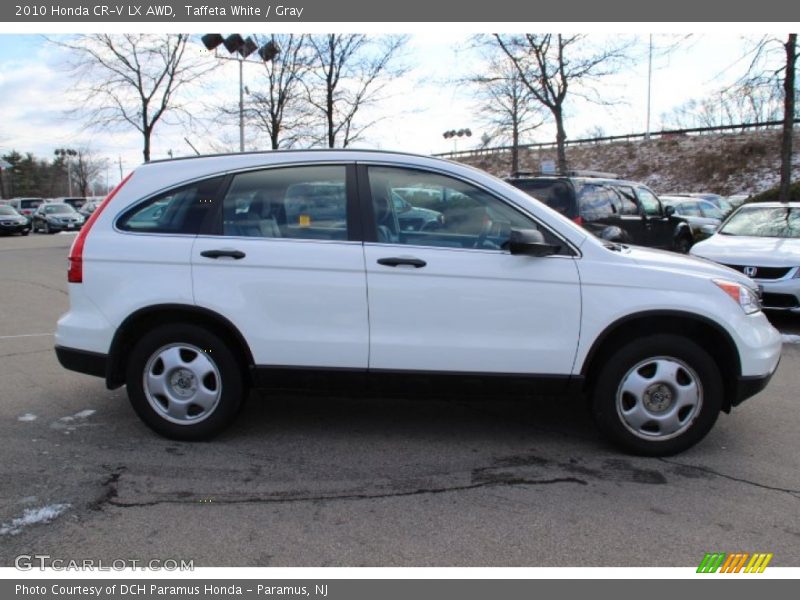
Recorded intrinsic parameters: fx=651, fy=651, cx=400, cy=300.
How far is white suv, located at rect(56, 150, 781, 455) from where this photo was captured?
3881 mm

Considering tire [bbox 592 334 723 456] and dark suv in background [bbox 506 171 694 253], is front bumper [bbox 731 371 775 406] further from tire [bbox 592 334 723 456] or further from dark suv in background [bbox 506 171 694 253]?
dark suv in background [bbox 506 171 694 253]

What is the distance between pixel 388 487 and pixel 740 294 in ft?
7.98

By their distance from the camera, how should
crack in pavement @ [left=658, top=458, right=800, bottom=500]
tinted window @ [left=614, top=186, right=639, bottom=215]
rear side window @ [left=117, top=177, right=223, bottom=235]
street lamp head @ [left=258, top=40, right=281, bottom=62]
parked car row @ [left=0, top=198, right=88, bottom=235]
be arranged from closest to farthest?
crack in pavement @ [left=658, top=458, right=800, bottom=500], rear side window @ [left=117, top=177, right=223, bottom=235], tinted window @ [left=614, top=186, right=639, bottom=215], street lamp head @ [left=258, top=40, right=281, bottom=62], parked car row @ [left=0, top=198, right=88, bottom=235]

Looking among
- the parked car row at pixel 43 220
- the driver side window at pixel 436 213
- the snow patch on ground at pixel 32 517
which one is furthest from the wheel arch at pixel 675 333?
the parked car row at pixel 43 220

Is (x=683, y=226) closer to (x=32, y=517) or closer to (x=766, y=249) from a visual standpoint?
(x=766, y=249)

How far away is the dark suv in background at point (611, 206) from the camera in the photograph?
924 cm

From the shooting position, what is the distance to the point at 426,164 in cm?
409

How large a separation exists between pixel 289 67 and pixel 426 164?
15.8m

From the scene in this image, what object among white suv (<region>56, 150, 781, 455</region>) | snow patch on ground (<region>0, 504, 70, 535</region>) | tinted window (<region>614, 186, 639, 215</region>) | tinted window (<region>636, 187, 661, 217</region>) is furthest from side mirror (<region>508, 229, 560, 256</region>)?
tinted window (<region>636, 187, 661, 217</region>)

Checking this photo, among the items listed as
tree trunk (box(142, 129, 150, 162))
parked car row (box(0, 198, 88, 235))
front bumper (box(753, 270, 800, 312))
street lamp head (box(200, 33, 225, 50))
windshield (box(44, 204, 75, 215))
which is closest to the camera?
front bumper (box(753, 270, 800, 312))

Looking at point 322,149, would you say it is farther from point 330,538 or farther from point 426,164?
point 330,538

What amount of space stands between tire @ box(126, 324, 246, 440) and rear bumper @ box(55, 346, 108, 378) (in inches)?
7.1

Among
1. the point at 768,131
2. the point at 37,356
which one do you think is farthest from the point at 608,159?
the point at 37,356

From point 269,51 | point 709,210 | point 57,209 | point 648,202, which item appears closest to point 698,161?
point 709,210
